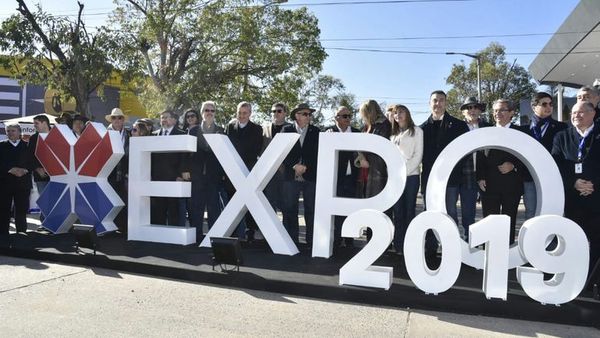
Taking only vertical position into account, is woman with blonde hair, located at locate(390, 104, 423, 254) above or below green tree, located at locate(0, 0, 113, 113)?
below

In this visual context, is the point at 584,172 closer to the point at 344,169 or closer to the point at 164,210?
the point at 344,169

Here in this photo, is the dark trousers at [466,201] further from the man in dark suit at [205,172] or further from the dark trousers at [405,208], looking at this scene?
the man in dark suit at [205,172]

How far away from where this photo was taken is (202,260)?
523cm

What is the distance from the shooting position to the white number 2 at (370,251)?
4.20m

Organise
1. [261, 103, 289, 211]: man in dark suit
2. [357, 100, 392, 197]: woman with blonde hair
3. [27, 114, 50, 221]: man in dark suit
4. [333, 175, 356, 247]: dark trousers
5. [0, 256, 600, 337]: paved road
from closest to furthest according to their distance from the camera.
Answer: [0, 256, 600, 337]: paved road < [357, 100, 392, 197]: woman with blonde hair < [333, 175, 356, 247]: dark trousers < [261, 103, 289, 211]: man in dark suit < [27, 114, 50, 221]: man in dark suit

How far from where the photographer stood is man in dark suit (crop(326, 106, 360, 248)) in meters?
5.88

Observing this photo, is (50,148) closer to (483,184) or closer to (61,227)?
(61,227)

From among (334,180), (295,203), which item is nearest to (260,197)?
(295,203)

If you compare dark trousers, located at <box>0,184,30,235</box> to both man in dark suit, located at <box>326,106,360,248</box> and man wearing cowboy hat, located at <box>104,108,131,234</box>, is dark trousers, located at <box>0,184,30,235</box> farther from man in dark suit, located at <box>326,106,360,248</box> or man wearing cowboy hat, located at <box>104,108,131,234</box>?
man in dark suit, located at <box>326,106,360,248</box>

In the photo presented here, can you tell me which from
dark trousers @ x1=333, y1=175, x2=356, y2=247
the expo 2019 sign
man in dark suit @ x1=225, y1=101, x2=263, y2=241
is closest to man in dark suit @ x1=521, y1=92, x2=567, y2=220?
the expo 2019 sign

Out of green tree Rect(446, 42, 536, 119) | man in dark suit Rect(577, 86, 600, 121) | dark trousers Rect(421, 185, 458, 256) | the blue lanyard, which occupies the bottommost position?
dark trousers Rect(421, 185, 458, 256)

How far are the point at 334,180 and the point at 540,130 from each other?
2308 millimetres

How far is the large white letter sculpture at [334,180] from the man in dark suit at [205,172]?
1853 millimetres

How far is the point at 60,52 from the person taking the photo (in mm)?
14469
